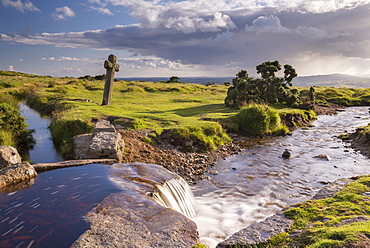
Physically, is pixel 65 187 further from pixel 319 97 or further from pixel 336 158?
pixel 319 97

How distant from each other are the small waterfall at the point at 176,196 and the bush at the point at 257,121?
508 inches

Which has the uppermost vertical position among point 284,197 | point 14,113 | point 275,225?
point 14,113

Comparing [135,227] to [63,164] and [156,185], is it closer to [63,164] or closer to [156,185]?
[156,185]

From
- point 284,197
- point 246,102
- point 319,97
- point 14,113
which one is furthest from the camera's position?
point 319,97

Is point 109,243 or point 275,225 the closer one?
point 109,243

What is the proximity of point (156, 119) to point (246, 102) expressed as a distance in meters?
15.1

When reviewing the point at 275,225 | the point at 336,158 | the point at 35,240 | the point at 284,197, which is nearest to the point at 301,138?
the point at 336,158

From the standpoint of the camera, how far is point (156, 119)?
68.7 feet

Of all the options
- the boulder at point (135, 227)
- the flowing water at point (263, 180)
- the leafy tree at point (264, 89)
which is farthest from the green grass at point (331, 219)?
the leafy tree at point (264, 89)

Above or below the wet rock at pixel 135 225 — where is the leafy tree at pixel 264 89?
above

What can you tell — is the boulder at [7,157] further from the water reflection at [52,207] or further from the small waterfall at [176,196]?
the small waterfall at [176,196]

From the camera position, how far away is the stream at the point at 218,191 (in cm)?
580

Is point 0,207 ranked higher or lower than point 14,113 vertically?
lower

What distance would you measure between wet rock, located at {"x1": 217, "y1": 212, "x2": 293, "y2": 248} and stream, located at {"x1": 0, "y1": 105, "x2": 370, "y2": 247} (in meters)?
2.02
